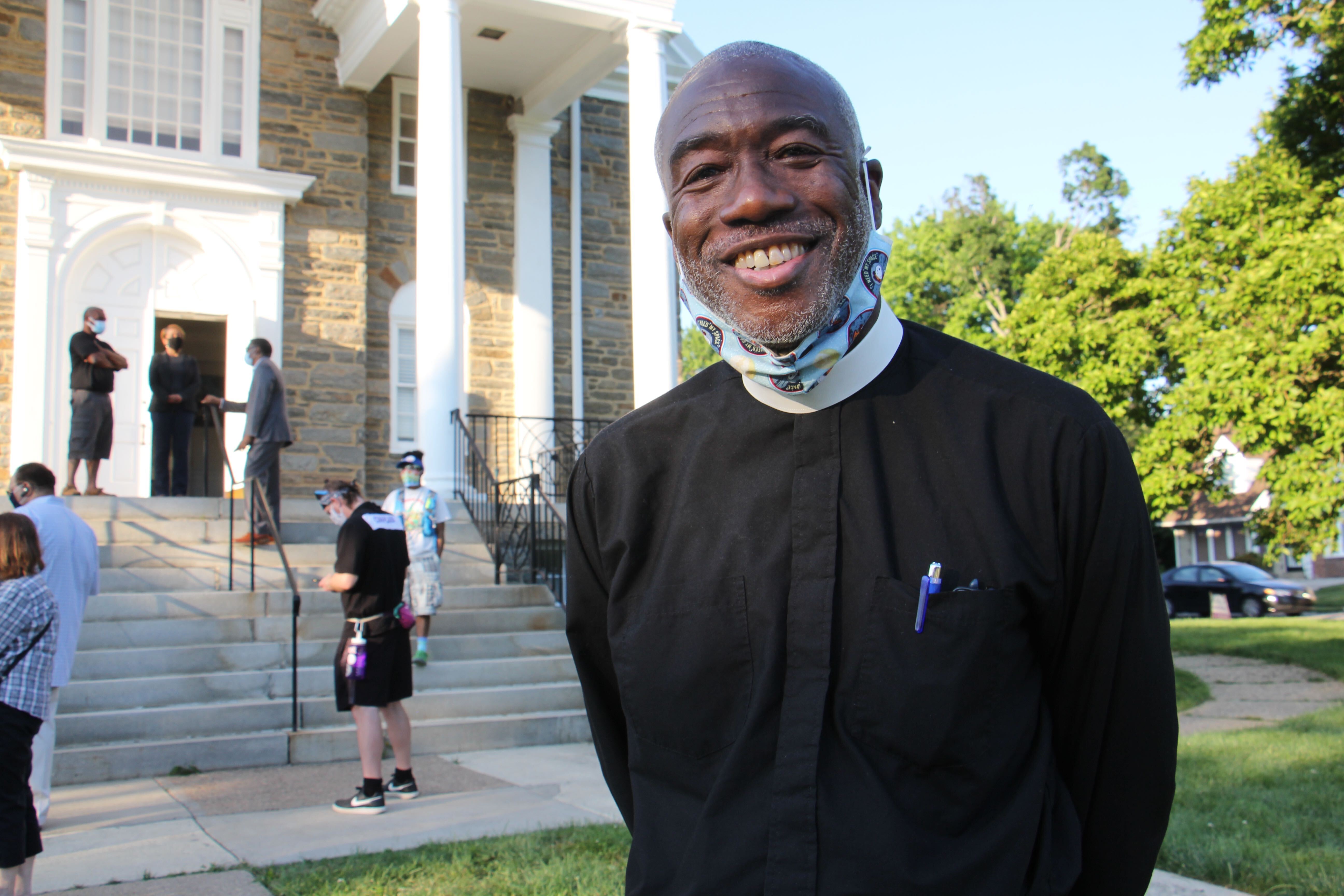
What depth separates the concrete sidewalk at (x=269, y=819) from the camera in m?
5.02

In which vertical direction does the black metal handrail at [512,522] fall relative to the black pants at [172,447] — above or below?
below

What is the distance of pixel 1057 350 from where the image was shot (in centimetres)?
1814

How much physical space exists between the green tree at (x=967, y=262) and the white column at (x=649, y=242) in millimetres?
23896

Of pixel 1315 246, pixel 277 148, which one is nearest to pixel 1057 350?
pixel 1315 246

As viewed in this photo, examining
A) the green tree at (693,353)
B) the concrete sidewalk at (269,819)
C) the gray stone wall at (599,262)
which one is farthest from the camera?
the green tree at (693,353)

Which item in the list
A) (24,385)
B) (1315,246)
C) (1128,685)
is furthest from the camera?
(24,385)

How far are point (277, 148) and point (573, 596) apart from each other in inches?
543

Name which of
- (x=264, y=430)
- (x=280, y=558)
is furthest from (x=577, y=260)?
(x=280, y=558)

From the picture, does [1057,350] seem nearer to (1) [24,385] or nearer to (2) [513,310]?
(2) [513,310]

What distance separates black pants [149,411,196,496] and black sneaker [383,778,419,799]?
20.0ft

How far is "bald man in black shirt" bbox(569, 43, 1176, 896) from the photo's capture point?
4.72ft

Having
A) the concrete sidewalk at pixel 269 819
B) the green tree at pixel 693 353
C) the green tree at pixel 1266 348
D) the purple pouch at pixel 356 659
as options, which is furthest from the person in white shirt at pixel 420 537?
the green tree at pixel 693 353

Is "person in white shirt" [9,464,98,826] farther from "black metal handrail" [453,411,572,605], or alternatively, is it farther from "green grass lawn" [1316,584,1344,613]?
"green grass lawn" [1316,584,1344,613]

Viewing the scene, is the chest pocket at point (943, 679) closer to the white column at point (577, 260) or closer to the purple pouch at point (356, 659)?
the purple pouch at point (356, 659)
